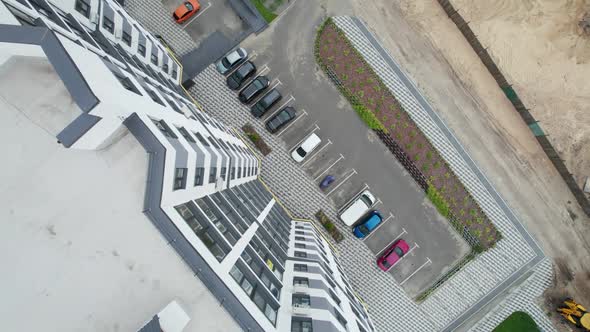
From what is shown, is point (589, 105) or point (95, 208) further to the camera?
point (589, 105)

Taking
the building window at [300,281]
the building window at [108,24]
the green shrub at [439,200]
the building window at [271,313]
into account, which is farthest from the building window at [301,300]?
the building window at [108,24]

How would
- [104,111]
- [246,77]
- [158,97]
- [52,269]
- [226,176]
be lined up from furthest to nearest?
1. [246,77]
2. [226,176]
3. [158,97]
4. [52,269]
5. [104,111]

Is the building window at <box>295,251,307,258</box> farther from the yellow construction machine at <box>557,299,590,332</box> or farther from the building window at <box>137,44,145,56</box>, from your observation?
the yellow construction machine at <box>557,299,590,332</box>

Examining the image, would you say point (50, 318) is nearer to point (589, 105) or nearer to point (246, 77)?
point (246, 77)

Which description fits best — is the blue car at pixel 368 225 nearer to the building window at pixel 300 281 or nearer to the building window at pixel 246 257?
the building window at pixel 300 281

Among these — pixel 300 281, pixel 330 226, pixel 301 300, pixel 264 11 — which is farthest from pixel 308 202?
pixel 264 11

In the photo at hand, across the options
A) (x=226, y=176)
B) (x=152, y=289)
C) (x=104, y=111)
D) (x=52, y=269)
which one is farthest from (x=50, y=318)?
(x=226, y=176)

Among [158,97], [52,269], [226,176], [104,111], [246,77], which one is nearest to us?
[104,111]
